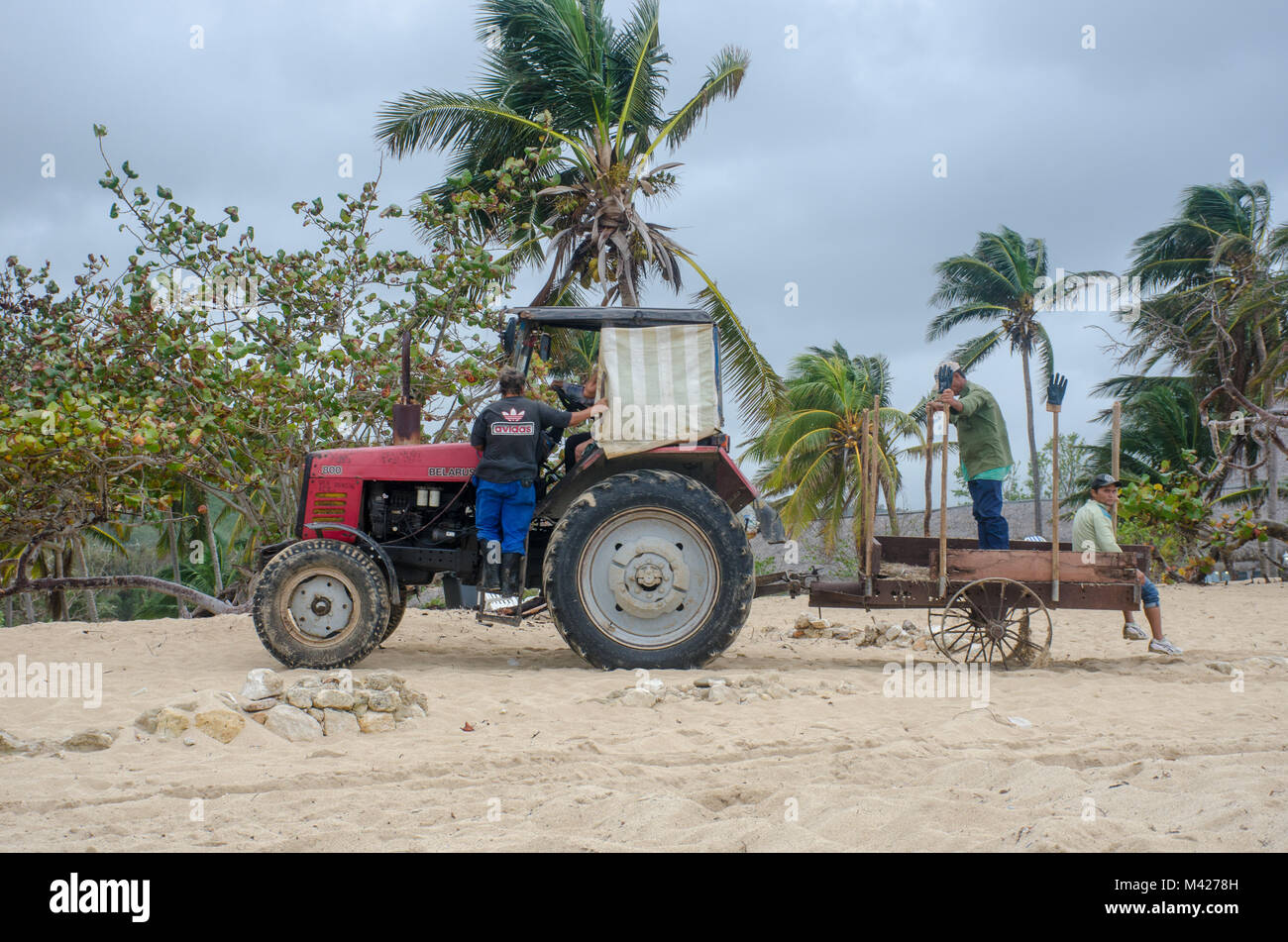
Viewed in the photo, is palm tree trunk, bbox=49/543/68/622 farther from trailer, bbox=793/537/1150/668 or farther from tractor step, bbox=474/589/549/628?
trailer, bbox=793/537/1150/668

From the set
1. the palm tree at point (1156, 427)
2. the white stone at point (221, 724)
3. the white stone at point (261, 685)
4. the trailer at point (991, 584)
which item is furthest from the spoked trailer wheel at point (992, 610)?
the palm tree at point (1156, 427)

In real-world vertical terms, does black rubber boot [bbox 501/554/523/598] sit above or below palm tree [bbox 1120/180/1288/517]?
below

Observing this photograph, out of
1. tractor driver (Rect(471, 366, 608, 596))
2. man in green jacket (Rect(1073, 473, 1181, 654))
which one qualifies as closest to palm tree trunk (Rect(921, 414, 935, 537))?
man in green jacket (Rect(1073, 473, 1181, 654))

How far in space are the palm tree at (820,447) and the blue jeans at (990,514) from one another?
14311 millimetres

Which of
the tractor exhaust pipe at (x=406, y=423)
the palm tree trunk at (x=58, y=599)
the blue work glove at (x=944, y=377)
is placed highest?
the blue work glove at (x=944, y=377)

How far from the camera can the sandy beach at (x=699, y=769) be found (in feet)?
10.7

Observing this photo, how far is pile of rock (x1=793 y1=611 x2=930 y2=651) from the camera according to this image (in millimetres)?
8492

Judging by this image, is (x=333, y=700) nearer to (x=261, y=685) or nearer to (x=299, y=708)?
(x=299, y=708)

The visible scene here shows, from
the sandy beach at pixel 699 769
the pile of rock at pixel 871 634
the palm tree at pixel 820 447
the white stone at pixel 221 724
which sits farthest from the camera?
the palm tree at pixel 820 447

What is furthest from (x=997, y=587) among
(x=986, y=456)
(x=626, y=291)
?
(x=626, y=291)

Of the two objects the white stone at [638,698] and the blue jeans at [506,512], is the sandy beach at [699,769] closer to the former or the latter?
the white stone at [638,698]

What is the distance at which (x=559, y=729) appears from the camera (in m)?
4.86

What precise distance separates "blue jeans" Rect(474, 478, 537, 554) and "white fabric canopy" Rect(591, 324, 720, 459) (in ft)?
2.08

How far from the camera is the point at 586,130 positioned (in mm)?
15812
